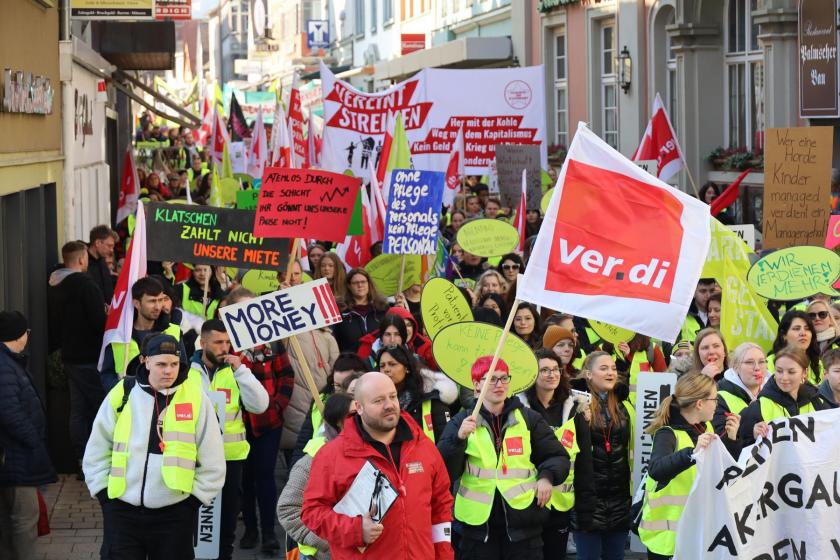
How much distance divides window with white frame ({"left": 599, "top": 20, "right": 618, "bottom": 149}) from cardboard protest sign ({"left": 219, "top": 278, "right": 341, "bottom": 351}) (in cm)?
1906

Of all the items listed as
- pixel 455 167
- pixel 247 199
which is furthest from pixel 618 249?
pixel 455 167

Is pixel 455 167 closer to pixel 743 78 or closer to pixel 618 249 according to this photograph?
pixel 743 78

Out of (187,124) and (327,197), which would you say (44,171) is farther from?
(187,124)

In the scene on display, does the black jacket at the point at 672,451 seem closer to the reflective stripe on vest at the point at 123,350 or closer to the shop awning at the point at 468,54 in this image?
the reflective stripe on vest at the point at 123,350

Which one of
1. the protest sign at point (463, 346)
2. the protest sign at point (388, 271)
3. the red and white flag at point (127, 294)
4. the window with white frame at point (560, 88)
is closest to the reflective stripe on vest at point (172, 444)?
the protest sign at point (463, 346)

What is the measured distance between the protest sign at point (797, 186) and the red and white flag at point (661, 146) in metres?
3.27

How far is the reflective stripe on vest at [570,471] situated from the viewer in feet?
24.8

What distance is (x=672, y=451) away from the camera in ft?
23.5

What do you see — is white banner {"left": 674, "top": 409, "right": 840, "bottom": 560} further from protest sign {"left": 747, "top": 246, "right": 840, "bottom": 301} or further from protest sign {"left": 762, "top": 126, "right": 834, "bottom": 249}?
protest sign {"left": 762, "top": 126, "right": 834, "bottom": 249}

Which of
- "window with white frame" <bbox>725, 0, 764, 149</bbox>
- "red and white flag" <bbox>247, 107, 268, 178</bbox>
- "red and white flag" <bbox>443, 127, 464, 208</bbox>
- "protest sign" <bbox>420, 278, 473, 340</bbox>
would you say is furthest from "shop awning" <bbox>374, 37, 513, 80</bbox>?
"protest sign" <bbox>420, 278, 473, 340</bbox>

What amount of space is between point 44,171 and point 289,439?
16.3 ft

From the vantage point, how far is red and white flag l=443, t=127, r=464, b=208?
19.3 meters

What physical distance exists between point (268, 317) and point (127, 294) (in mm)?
1555

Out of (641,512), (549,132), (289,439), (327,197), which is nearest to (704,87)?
(549,132)
